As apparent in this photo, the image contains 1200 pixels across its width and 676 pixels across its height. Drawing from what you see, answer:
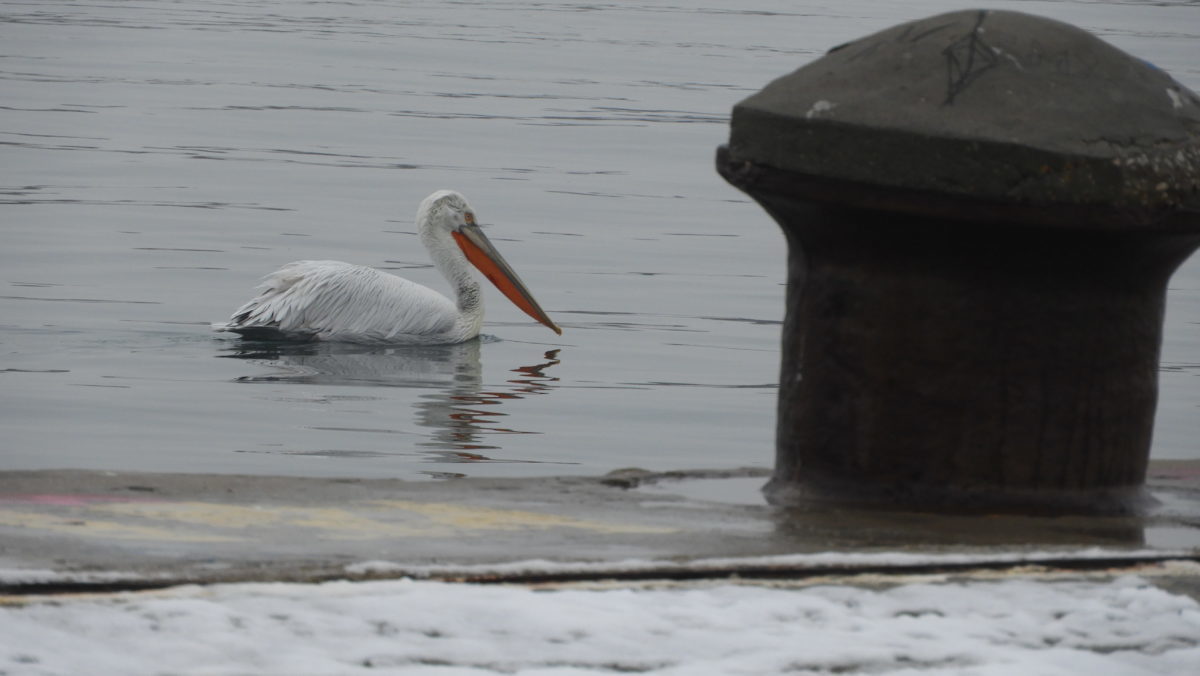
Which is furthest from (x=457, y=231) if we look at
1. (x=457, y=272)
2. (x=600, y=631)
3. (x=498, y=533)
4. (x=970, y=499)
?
(x=600, y=631)

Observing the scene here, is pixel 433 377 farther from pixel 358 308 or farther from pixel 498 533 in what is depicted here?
pixel 498 533

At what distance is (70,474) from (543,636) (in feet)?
5.86

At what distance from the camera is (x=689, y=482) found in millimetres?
4652

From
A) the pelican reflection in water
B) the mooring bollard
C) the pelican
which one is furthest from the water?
the mooring bollard

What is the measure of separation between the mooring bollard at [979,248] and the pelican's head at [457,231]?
8.92 m

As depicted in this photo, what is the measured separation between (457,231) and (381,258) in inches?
68.7

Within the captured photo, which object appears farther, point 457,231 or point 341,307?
point 457,231

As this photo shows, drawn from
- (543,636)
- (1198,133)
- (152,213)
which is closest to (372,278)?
(152,213)

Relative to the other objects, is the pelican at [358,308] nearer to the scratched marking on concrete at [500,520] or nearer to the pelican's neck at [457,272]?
the pelican's neck at [457,272]

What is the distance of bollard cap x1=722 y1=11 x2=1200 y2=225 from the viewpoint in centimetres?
386

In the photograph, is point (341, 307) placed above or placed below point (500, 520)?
below

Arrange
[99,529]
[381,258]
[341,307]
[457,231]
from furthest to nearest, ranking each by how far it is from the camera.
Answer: [381,258] → [457,231] → [341,307] → [99,529]

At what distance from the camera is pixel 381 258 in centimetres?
1505

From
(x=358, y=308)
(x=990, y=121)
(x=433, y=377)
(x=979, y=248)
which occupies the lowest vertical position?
(x=433, y=377)
